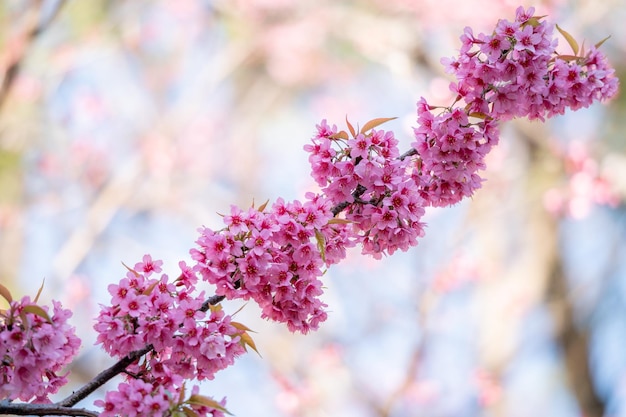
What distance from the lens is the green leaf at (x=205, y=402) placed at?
1.31 meters

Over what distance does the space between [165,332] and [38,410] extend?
0.94 feet

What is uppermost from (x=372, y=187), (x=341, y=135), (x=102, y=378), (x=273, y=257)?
(x=341, y=135)

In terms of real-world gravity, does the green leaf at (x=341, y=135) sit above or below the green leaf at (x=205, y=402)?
above

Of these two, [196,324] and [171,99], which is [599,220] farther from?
[196,324]

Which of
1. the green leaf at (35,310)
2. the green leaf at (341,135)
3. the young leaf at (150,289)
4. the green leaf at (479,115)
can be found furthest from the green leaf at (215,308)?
the green leaf at (479,115)

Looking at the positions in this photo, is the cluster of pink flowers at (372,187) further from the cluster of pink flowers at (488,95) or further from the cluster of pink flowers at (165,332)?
the cluster of pink flowers at (165,332)

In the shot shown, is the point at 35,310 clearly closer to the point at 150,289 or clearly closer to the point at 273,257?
the point at 150,289

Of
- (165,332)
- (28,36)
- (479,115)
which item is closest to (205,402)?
(165,332)

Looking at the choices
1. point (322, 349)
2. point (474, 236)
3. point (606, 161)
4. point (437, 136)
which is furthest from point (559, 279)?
point (437, 136)

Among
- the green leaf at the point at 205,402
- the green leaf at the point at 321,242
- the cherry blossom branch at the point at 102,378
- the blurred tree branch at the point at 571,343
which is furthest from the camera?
the blurred tree branch at the point at 571,343

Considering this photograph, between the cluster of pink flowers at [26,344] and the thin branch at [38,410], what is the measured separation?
0.09ft

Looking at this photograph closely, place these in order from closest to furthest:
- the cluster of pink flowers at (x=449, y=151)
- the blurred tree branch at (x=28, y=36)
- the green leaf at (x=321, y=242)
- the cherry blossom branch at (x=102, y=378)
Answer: the cherry blossom branch at (x=102, y=378)
the green leaf at (x=321, y=242)
the cluster of pink flowers at (x=449, y=151)
the blurred tree branch at (x=28, y=36)

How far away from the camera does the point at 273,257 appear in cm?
157

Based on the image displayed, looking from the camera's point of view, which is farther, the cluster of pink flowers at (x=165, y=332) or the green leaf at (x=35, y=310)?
the cluster of pink flowers at (x=165, y=332)
